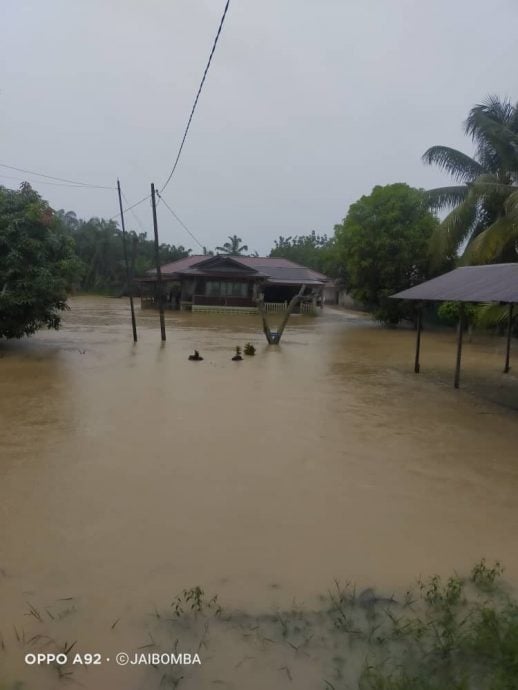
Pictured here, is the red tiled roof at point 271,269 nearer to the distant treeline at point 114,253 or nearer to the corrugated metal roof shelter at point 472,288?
the distant treeline at point 114,253

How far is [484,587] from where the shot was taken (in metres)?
3.77

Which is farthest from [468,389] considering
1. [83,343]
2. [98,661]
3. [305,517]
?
[83,343]

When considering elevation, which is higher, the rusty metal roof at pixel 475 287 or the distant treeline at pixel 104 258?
the distant treeline at pixel 104 258

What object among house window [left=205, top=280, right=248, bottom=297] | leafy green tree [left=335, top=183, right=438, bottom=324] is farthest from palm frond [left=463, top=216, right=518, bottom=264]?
house window [left=205, top=280, right=248, bottom=297]

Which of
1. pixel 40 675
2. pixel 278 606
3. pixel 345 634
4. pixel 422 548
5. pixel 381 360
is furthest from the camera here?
pixel 381 360

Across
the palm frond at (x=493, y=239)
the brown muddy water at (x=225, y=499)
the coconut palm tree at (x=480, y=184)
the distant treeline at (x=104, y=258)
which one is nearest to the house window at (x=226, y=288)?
the coconut palm tree at (x=480, y=184)

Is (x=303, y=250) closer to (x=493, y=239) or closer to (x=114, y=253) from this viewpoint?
(x=114, y=253)

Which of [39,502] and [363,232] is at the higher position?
[363,232]

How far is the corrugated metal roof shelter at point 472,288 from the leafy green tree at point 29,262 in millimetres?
8913

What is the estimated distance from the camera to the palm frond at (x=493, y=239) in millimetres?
15266

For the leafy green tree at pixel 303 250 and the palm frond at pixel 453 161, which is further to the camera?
the leafy green tree at pixel 303 250

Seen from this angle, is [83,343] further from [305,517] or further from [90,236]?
[90,236]

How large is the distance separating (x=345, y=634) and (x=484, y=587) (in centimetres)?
118

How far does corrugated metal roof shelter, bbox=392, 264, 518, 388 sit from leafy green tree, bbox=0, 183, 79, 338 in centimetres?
891
